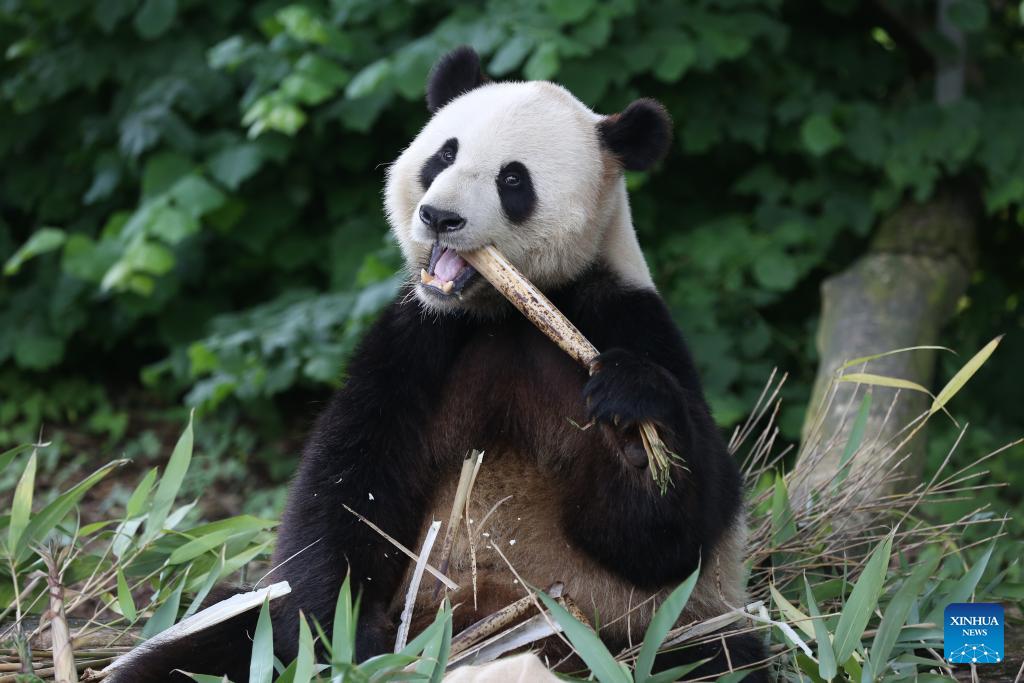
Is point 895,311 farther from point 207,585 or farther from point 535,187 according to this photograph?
point 207,585

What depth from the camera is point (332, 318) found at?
17.5 feet

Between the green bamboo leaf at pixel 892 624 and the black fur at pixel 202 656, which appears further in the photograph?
the black fur at pixel 202 656

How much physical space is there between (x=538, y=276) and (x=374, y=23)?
3.07 m

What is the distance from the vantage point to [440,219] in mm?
2639

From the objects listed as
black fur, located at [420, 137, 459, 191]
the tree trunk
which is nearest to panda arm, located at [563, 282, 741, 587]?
black fur, located at [420, 137, 459, 191]

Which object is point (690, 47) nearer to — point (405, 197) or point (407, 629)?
point (405, 197)

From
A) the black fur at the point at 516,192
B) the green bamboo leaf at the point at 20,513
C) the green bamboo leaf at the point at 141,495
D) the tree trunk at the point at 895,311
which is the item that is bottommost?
the tree trunk at the point at 895,311

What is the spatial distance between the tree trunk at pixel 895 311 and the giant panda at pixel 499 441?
Answer: 1.29m

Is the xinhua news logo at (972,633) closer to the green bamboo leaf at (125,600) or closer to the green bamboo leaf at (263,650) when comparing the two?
the green bamboo leaf at (263,650)

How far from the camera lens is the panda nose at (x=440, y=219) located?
2.63 m

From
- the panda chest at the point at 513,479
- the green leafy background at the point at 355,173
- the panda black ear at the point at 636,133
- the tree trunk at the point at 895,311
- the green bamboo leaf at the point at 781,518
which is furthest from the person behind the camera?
the green leafy background at the point at 355,173

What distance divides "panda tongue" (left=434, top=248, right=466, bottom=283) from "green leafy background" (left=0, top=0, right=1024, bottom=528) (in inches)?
72.4

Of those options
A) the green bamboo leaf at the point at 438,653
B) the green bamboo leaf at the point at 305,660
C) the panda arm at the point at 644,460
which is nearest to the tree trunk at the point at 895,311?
the panda arm at the point at 644,460

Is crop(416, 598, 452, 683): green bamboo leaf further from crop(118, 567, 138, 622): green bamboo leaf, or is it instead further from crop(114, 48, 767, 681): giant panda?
crop(118, 567, 138, 622): green bamboo leaf
